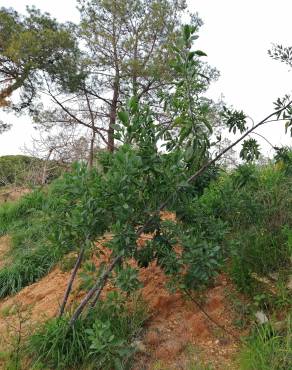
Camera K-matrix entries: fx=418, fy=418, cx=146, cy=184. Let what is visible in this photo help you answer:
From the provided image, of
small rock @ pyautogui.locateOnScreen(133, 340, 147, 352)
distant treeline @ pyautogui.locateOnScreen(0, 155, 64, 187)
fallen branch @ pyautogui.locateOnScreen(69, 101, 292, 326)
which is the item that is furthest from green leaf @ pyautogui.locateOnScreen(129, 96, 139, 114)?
distant treeline @ pyautogui.locateOnScreen(0, 155, 64, 187)

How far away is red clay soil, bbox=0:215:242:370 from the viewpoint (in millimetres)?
2862

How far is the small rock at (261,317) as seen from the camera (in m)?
2.95

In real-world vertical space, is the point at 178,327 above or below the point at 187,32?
below

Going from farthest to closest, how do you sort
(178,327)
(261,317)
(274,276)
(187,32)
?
(274,276) → (178,327) → (261,317) → (187,32)

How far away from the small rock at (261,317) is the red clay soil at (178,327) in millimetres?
188

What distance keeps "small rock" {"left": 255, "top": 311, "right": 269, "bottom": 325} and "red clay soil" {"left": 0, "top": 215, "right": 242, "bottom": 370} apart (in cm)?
19

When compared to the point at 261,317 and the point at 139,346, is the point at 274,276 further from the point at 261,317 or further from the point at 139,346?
the point at 139,346

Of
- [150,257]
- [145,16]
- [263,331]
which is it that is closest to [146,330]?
[150,257]

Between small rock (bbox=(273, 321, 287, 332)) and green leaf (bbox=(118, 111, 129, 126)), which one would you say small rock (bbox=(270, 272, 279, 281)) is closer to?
small rock (bbox=(273, 321, 287, 332))

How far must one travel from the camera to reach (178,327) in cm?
316

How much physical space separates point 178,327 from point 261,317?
2.03 ft

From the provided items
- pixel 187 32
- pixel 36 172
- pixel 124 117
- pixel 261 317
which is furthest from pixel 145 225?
pixel 36 172

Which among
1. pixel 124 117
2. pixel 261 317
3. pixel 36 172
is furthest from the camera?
pixel 36 172

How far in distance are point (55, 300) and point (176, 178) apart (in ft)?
6.06
